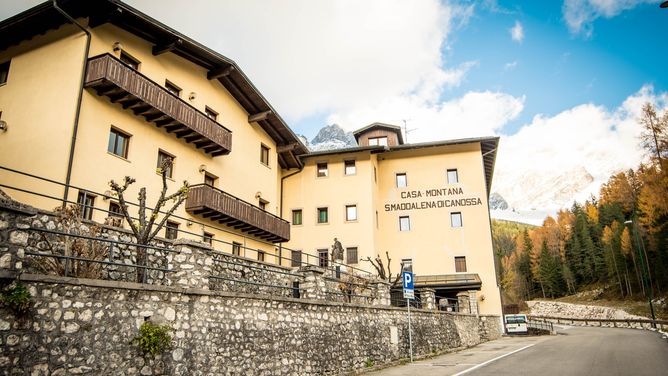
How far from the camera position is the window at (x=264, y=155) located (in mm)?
27781

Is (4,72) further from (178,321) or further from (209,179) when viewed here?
(178,321)

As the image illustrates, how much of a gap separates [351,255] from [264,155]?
902cm

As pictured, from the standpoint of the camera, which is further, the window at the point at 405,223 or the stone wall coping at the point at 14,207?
the window at the point at 405,223

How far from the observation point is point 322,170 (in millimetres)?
32594

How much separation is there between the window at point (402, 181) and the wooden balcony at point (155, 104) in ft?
50.9

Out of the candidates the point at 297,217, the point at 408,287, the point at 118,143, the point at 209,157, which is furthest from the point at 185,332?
the point at 297,217

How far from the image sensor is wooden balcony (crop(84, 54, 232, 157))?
52.5 ft

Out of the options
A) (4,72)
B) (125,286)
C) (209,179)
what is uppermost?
(4,72)

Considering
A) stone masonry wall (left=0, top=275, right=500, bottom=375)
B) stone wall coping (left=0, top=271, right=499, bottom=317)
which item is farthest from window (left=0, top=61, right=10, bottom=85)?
stone masonry wall (left=0, top=275, right=500, bottom=375)

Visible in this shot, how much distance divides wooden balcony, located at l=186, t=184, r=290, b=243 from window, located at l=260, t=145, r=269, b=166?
13.3ft

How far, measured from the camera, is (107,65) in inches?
625

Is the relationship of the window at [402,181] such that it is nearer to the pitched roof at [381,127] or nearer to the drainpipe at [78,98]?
the pitched roof at [381,127]

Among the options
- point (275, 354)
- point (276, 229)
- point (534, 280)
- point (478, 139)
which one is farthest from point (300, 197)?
point (534, 280)

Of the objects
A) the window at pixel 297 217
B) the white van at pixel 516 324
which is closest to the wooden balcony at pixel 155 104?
the window at pixel 297 217
